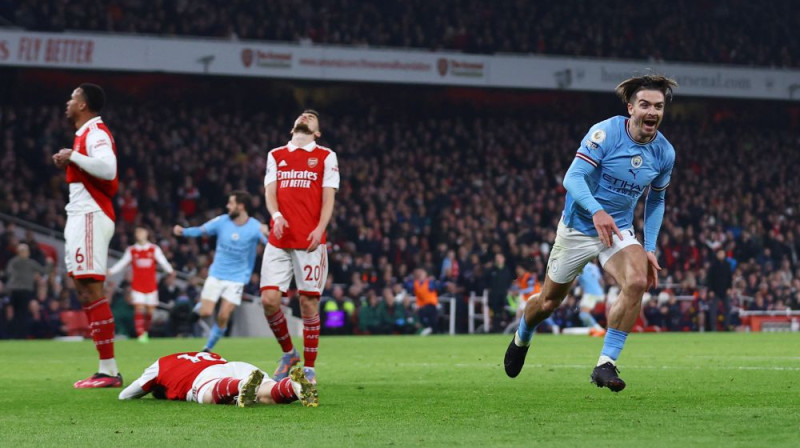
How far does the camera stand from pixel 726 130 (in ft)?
135

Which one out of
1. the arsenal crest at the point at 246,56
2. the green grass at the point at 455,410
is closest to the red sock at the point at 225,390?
the green grass at the point at 455,410

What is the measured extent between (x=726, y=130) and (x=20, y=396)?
119 feet

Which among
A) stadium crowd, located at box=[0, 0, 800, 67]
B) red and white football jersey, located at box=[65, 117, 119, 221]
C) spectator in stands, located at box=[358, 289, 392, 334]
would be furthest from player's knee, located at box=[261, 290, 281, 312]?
stadium crowd, located at box=[0, 0, 800, 67]

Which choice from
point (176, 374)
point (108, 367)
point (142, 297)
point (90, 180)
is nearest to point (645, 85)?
point (176, 374)

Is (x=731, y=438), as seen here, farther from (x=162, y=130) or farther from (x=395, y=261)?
(x=162, y=130)

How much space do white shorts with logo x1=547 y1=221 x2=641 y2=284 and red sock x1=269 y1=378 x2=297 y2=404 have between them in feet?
6.75

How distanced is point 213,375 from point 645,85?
11.0 feet

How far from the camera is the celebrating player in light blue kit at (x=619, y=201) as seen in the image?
7516mm

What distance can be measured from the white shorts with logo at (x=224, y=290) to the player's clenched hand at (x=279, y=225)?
5.36 meters

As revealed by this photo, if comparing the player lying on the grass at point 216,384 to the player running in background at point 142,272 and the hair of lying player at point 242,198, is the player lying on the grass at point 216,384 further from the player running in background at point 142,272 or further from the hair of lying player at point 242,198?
the player running in background at point 142,272

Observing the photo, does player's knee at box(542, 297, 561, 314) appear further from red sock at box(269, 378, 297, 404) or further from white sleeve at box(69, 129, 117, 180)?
white sleeve at box(69, 129, 117, 180)

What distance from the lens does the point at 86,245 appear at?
9.09 m

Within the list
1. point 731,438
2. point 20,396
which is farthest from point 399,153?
point 731,438

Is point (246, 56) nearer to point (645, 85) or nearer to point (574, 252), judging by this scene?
point (574, 252)
